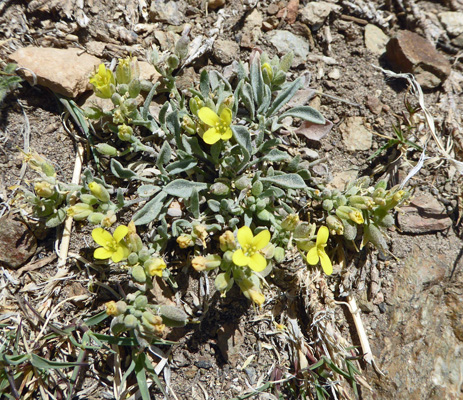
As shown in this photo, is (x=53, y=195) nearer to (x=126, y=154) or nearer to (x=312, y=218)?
(x=126, y=154)

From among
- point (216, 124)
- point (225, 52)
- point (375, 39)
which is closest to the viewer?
point (216, 124)

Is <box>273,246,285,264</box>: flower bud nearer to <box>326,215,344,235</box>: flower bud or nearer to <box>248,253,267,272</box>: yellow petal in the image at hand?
<box>248,253,267,272</box>: yellow petal

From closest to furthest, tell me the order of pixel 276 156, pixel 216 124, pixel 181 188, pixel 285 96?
pixel 216 124, pixel 181 188, pixel 276 156, pixel 285 96

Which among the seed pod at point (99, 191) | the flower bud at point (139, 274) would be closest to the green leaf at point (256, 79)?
the seed pod at point (99, 191)

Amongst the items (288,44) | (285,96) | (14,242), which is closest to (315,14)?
(288,44)

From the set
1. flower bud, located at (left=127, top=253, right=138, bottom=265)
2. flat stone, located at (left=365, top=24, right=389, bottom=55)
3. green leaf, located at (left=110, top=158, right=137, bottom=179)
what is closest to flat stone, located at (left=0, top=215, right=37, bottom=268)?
green leaf, located at (left=110, top=158, right=137, bottom=179)

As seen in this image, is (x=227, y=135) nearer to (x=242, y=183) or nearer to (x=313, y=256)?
(x=242, y=183)

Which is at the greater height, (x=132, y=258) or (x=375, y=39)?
(x=375, y=39)
